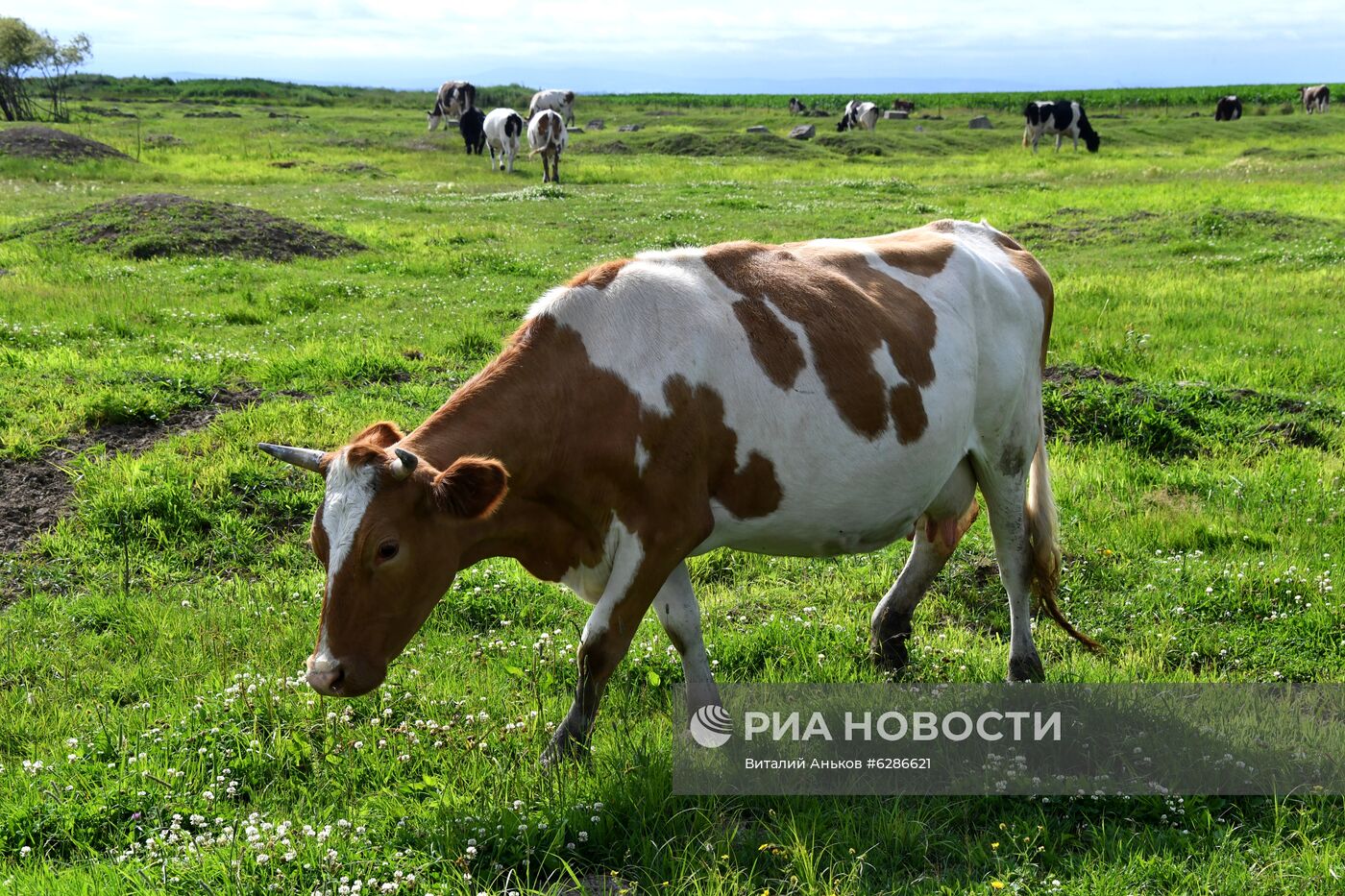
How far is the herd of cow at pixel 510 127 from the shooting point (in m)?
33.0

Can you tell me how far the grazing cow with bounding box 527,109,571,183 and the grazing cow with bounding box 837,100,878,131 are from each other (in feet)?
92.8

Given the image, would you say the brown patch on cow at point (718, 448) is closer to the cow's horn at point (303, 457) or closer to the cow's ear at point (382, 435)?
the cow's ear at point (382, 435)

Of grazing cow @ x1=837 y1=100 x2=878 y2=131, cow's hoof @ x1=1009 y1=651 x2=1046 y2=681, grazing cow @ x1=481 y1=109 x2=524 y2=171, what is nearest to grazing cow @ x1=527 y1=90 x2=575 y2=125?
grazing cow @ x1=481 y1=109 x2=524 y2=171

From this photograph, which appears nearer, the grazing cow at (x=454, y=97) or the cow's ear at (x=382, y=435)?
the cow's ear at (x=382, y=435)

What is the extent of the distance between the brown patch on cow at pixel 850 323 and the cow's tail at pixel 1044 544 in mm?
1275

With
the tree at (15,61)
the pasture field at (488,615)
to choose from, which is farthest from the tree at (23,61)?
the pasture field at (488,615)

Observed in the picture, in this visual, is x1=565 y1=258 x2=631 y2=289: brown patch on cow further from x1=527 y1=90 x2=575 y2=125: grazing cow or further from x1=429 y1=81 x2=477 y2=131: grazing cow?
x1=429 y1=81 x2=477 y2=131: grazing cow

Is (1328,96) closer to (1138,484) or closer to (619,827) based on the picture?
(1138,484)

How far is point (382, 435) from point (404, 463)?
54 cm

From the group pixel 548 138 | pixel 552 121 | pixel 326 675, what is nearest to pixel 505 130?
pixel 548 138

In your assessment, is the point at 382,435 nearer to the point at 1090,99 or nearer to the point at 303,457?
the point at 303,457

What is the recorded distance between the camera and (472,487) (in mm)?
4102

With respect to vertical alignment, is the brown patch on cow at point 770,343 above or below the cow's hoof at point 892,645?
above

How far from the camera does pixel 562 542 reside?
15.7ft
